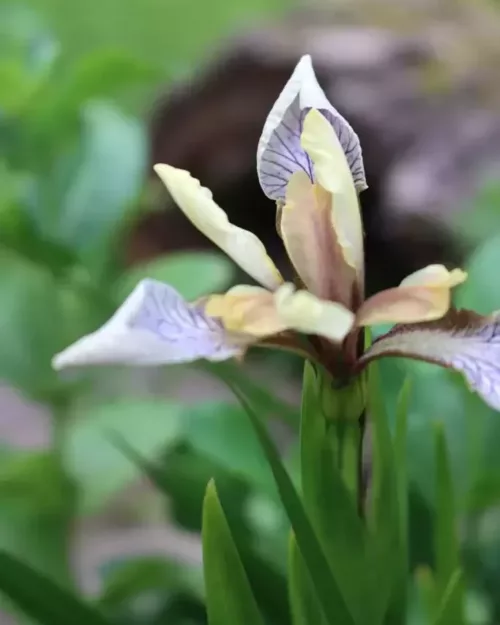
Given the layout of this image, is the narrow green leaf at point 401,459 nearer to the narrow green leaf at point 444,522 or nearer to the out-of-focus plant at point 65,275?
the narrow green leaf at point 444,522

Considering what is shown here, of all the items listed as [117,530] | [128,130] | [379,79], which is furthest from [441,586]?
[379,79]

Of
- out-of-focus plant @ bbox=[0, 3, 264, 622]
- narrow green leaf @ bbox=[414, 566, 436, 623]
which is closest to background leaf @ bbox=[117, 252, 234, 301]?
out-of-focus plant @ bbox=[0, 3, 264, 622]

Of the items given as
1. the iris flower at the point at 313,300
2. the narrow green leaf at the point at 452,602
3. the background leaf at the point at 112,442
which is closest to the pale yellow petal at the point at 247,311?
the iris flower at the point at 313,300

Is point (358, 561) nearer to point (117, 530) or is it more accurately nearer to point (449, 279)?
point (449, 279)

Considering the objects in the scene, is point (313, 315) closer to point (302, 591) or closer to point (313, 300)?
point (313, 300)

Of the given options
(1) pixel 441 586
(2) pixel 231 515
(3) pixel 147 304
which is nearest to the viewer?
(3) pixel 147 304

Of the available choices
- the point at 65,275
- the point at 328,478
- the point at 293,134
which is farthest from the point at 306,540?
the point at 65,275
